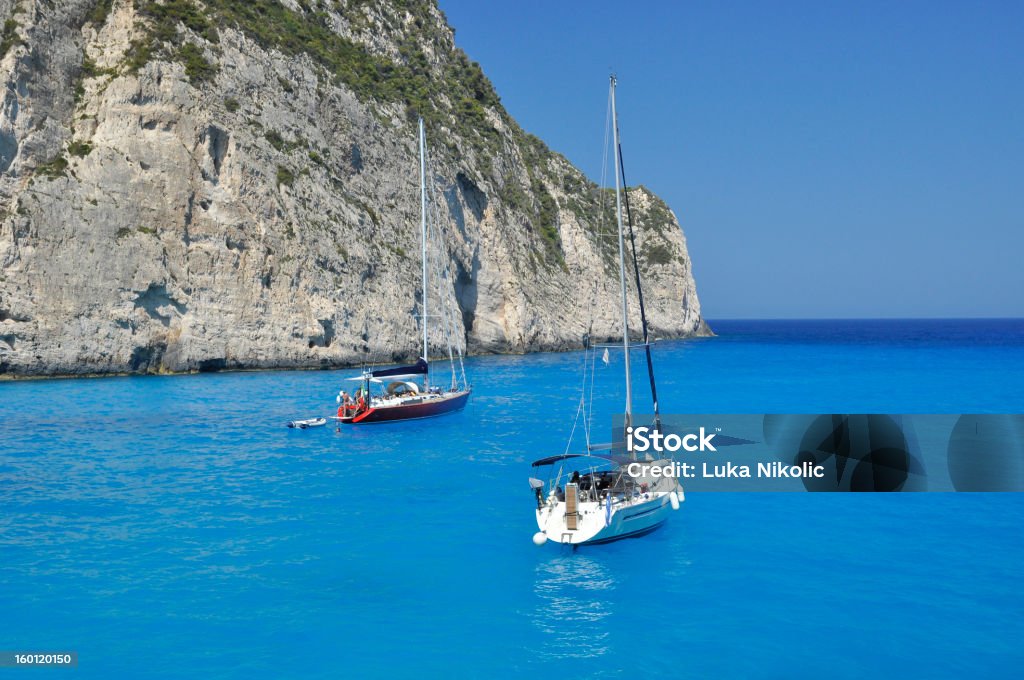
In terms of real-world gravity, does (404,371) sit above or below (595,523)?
above

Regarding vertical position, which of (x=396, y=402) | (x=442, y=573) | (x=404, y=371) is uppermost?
(x=404, y=371)

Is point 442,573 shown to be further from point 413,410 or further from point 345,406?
point 413,410

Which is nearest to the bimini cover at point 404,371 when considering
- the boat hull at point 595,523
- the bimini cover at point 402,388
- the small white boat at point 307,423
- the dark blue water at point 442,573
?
the bimini cover at point 402,388

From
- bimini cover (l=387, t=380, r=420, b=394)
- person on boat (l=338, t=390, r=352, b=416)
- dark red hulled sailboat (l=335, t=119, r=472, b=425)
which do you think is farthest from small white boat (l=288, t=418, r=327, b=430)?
bimini cover (l=387, t=380, r=420, b=394)

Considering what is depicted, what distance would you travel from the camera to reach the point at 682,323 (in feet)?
435

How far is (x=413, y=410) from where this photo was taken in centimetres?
3741

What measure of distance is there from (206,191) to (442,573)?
50712 millimetres

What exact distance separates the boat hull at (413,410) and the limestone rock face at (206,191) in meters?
11.1

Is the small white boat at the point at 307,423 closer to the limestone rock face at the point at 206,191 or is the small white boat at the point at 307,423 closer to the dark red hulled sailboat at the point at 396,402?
the dark red hulled sailboat at the point at 396,402

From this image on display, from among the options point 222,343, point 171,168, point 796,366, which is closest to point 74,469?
point 222,343

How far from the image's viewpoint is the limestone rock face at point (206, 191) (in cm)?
5344

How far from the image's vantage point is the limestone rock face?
53438 millimetres

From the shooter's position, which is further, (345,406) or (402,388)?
(402,388)

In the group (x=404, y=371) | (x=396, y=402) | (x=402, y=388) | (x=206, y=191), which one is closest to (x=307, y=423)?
(x=396, y=402)
